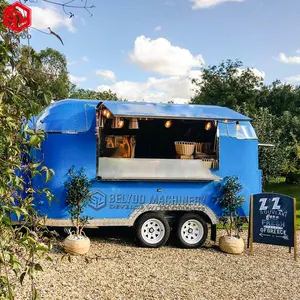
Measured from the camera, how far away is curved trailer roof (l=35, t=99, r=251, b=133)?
7426 millimetres

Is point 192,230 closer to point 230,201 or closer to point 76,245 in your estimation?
point 230,201

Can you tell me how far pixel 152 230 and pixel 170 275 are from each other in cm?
177

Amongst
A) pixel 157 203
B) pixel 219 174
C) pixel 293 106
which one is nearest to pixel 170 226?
pixel 157 203

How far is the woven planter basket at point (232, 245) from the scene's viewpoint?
7680 millimetres

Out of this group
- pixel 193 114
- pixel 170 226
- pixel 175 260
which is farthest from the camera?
pixel 170 226

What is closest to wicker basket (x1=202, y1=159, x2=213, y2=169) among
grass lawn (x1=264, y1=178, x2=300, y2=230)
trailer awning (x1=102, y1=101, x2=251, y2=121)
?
trailer awning (x1=102, y1=101, x2=251, y2=121)

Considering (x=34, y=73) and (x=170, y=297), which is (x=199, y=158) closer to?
(x=170, y=297)

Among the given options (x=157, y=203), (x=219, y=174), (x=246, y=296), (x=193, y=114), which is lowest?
(x=246, y=296)

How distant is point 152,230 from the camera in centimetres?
789

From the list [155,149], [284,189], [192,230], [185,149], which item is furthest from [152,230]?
[284,189]

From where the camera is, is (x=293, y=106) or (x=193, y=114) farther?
(x=293, y=106)

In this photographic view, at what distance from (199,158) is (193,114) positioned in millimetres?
1250

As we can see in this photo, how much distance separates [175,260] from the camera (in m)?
7.06

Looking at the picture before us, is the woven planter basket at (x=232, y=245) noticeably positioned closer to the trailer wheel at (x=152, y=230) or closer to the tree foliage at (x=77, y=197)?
the trailer wheel at (x=152, y=230)
